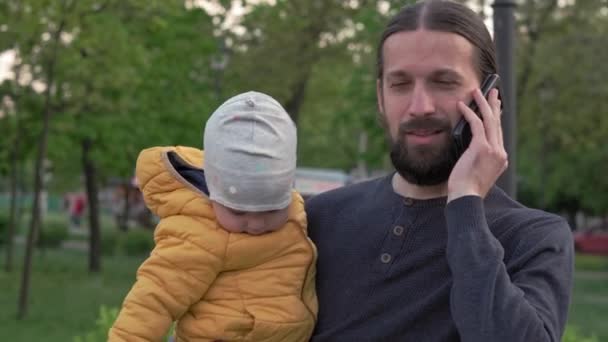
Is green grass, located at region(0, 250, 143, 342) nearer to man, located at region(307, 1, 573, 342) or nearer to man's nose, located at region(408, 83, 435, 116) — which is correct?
man, located at region(307, 1, 573, 342)

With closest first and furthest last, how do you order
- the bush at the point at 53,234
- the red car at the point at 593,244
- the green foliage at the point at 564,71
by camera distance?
1. the green foliage at the point at 564,71
2. the bush at the point at 53,234
3. the red car at the point at 593,244

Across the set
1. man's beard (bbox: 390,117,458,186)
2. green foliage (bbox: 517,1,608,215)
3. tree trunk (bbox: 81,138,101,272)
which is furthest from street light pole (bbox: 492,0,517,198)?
tree trunk (bbox: 81,138,101,272)

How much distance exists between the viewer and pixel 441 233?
2.48 meters

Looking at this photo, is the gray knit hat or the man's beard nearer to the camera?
the man's beard

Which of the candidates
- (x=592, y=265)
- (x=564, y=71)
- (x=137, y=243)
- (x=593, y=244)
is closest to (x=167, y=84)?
(x=564, y=71)

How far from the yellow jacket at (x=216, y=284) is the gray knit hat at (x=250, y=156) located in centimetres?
10

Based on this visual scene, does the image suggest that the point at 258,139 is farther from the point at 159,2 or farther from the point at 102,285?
the point at 102,285

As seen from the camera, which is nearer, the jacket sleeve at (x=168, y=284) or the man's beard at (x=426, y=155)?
the man's beard at (x=426, y=155)

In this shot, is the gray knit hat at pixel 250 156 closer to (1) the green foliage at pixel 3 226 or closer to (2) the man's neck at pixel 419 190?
(2) the man's neck at pixel 419 190

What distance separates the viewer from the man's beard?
2361 mm

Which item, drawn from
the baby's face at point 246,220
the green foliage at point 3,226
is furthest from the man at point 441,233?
the green foliage at point 3,226

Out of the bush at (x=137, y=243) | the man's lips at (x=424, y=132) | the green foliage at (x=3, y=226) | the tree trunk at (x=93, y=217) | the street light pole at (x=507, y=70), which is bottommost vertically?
the bush at (x=137, y=243)

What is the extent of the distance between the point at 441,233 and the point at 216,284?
597mm

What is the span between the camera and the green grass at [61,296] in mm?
14312
